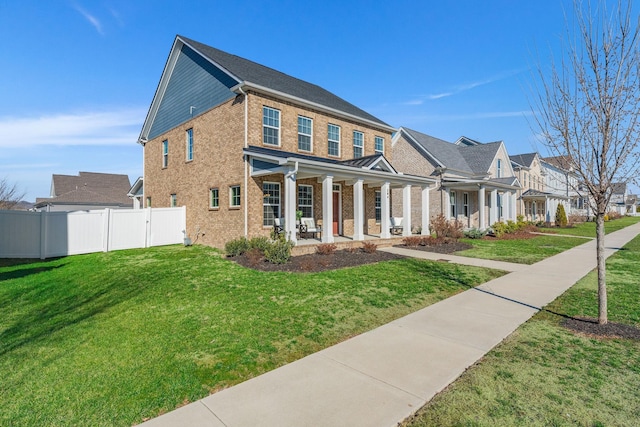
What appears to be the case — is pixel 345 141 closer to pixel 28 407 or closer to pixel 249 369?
pixel 249 369

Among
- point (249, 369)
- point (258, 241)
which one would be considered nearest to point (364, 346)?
point (249, 369)

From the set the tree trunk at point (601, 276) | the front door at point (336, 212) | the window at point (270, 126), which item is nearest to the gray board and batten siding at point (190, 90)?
the window at point (270, 126)

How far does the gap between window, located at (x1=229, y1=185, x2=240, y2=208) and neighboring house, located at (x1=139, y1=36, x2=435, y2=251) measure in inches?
1.8

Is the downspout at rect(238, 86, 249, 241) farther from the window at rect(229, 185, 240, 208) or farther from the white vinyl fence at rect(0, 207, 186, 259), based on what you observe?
the white vinyl fence at rect(0, 207, 186, 259)

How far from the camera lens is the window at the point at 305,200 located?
611 inches

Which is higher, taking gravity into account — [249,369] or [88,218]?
[88,218]

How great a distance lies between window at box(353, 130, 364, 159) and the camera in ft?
60.5

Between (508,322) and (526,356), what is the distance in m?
1.39

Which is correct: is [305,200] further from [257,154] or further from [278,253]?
[278,253]

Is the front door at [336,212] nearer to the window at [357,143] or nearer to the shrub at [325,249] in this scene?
the window at [357,143]

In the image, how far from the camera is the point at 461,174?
26438 mm

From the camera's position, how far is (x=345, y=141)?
17703 millimetres

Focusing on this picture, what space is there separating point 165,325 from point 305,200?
10606 millimetres

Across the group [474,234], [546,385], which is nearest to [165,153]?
[474,234]
